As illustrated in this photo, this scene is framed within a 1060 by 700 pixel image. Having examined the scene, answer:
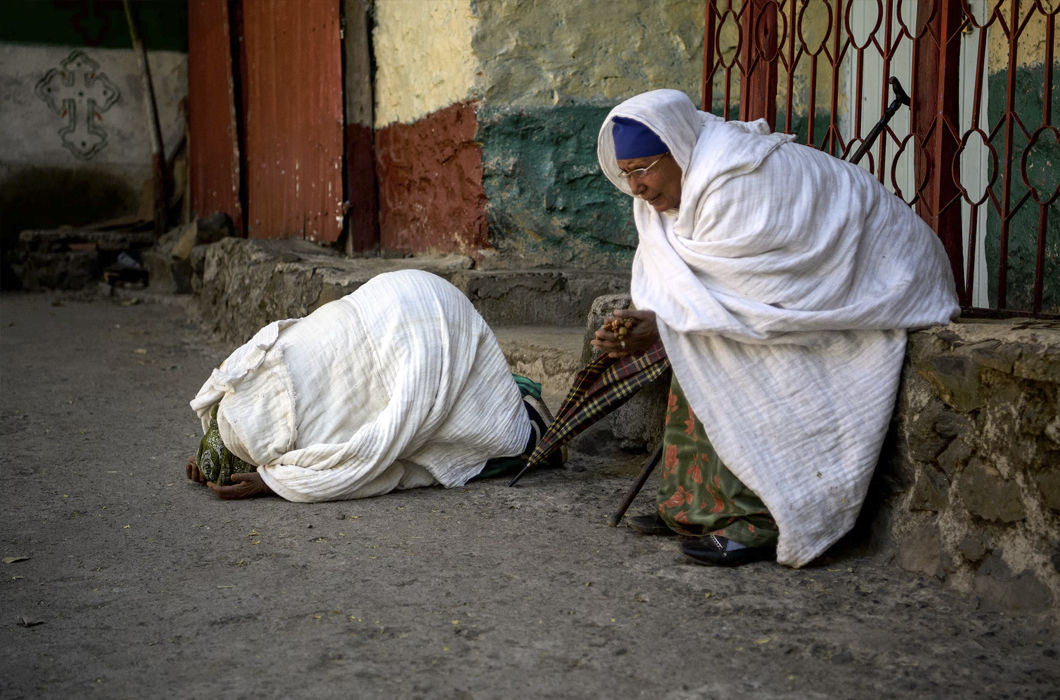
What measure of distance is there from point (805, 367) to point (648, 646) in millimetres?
894

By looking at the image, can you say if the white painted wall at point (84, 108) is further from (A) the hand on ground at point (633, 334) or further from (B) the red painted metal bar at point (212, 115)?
(A) the hand on ground at point (633, 334)

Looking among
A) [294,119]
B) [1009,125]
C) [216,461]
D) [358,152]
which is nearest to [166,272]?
[294,119]

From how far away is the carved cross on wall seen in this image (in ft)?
36.4

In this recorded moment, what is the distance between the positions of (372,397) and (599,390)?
733mm

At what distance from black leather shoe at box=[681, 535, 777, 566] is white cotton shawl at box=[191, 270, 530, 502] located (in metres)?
1.00

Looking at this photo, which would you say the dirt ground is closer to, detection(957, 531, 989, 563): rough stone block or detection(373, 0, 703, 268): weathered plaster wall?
detection(957, 531, 989, 563): rough stone block

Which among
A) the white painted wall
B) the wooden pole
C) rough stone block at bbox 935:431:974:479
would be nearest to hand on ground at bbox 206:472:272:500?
rough stone block at bbox 935:431:974:479

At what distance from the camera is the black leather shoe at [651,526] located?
9.95 ft

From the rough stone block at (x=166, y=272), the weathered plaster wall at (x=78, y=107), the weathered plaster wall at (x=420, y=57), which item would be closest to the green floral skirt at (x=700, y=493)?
the weathered plaster wall at (x=420, y=57)

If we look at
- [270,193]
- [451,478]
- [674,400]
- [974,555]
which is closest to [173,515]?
[451,478]

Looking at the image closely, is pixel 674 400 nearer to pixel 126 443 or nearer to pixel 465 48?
pixel 126 443

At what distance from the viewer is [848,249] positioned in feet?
9.04

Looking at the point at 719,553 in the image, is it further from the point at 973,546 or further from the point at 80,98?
the point at 80,98

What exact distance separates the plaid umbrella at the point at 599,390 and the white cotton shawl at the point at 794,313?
20.0 inches
